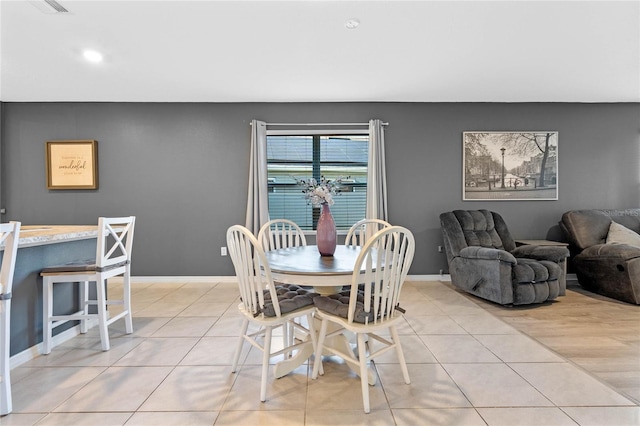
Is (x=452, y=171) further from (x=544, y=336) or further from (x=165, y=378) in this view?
(x=165, y=378)

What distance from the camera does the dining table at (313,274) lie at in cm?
175

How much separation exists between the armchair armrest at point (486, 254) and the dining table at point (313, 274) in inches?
67.5

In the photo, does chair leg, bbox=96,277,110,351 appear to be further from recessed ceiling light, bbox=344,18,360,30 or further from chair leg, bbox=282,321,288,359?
recessed ceiling light, bbox=344,18,360,30

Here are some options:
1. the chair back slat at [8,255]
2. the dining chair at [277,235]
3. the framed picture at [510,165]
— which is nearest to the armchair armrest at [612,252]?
the framed picture at [510,165]

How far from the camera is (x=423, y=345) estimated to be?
2.38 m

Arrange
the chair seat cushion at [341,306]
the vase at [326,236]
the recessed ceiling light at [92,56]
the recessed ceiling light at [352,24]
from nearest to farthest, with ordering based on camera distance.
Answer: the chair seat cushion at [341,306]
the vase at [326,236]
the recessed ceiling light at [352,24]
the recessed ceiling light at [92,56]

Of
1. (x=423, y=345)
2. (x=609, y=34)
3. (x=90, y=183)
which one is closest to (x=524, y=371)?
(x=423, y=345)

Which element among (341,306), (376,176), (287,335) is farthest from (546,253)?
(287,335)

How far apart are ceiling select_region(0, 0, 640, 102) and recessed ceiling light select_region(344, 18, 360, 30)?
4 cm

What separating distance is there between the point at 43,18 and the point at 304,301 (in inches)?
116

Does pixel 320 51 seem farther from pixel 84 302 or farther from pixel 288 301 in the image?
pixel 84 302

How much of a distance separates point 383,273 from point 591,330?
223 cm

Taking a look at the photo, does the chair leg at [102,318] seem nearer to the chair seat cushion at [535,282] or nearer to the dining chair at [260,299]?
the dining chair at [260,299]

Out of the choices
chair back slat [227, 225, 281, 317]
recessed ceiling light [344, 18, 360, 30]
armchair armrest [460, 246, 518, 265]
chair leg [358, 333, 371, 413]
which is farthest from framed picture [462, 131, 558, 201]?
chair back slat [227, 225, 281, 317]
